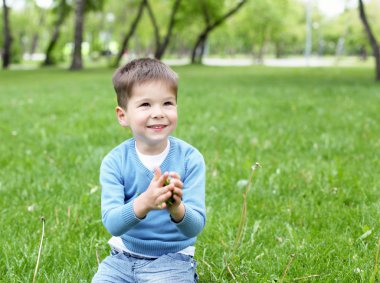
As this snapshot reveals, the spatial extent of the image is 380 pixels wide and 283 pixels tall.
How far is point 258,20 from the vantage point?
51.2 m

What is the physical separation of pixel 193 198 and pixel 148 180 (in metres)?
0.22

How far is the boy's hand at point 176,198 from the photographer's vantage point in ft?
5.89

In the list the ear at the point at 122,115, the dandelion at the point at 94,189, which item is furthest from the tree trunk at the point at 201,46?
the ear at the point at 122,115

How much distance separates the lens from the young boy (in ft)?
7.08

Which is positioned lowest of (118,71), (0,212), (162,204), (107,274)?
(0,212)

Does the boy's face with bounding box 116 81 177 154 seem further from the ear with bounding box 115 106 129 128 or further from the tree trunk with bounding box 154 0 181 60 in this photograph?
the tree trunk with bounding box 154 0 181 60

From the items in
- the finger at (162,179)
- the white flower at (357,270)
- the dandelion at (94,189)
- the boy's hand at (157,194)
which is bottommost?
the dandelion at (94,189)

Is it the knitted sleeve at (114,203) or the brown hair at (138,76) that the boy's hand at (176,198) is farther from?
the brown hair at (138,76)

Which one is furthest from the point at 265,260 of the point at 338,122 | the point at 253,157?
the point at 338,122

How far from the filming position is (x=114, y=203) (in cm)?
218

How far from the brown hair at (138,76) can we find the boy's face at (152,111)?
0.8 inches

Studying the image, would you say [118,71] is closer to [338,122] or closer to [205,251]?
[205,251]

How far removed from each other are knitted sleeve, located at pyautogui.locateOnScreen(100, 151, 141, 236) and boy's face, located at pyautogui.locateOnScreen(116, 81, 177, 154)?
0.21m

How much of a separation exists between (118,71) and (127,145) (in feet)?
1.11
